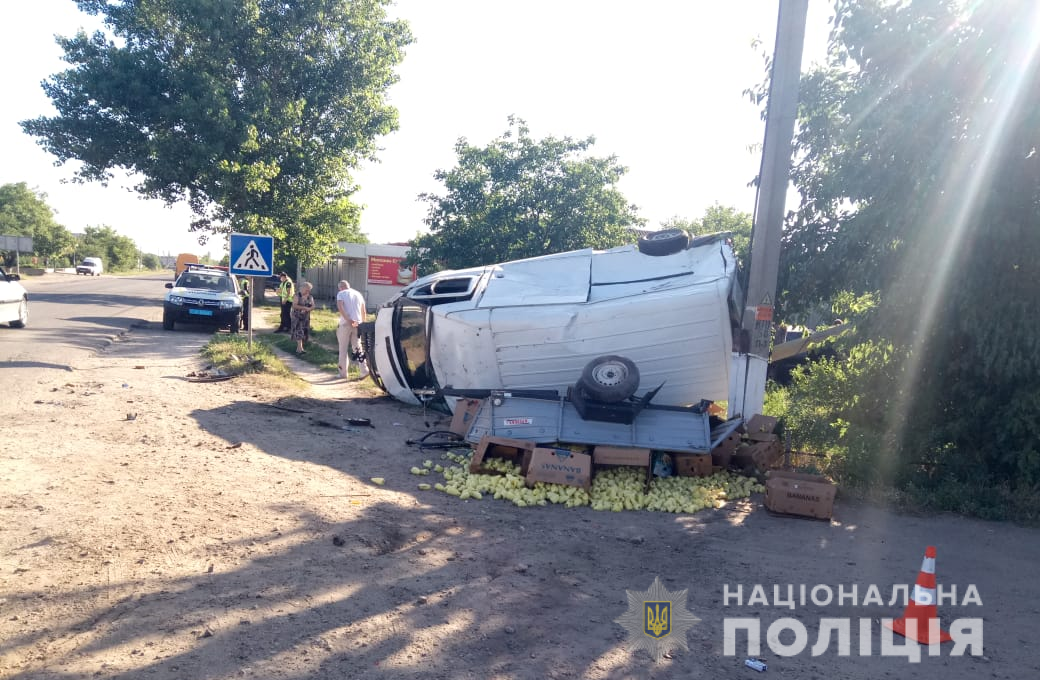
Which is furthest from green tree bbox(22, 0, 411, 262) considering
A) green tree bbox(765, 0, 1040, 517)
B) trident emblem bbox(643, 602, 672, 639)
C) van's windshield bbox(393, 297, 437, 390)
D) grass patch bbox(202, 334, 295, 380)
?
trident emblem bbox(643, 602, 672, 639)

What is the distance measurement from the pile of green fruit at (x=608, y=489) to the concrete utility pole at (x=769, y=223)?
134cm

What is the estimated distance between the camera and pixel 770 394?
39.6 ft

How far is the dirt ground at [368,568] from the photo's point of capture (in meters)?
3.73

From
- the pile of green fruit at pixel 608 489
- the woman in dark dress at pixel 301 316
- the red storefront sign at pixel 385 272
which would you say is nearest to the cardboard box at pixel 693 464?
the pile of green fruit at pixel 608 489

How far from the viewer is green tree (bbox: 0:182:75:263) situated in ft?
209

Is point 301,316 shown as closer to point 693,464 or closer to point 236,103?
point 693,464

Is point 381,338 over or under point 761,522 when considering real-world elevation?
over

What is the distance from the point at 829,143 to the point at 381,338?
22.1 ft

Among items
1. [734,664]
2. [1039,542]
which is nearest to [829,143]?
[1039,542]

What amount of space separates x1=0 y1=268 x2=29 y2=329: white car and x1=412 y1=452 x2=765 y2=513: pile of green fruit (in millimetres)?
13320

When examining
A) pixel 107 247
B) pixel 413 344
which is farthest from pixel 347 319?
pixel 107 247

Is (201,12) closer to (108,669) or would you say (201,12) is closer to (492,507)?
(492,507)

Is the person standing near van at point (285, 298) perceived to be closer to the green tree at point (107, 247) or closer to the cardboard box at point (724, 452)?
the cardboard box at point (724, 452)

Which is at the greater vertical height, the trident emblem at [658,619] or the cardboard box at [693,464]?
the cardboard box at [693,464]
